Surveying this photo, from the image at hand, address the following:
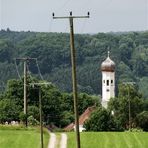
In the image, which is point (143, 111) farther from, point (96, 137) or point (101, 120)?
point (96, 137)

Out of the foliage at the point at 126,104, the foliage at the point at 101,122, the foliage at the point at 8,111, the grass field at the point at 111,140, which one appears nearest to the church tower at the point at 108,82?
the foliage at the point at 126,104

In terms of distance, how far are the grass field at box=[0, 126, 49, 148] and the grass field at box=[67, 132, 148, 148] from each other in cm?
297

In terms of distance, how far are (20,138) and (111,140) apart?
8199mm

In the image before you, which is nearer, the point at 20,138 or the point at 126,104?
the point at 20,138

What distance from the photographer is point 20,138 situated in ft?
224

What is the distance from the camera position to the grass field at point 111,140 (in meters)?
65.3

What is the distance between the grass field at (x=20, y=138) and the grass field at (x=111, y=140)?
2.97m

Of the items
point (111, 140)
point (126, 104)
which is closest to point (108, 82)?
point (126, 104)

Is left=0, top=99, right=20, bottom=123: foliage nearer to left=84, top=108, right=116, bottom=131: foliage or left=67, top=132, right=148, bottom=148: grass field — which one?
left=84, top=108, right=116, bottom=131: foliage

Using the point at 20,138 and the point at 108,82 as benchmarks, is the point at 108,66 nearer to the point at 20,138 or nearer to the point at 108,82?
the point at 108,82

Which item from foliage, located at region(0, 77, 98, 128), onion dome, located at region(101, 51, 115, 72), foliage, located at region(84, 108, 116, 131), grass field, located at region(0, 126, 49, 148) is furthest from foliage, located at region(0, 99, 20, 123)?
onion dome, located at region(101, 51, 115, 72)

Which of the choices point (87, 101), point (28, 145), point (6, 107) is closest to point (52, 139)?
point (28, 145)

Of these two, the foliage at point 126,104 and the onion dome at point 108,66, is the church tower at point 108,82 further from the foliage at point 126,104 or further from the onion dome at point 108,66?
the foliage at point 126,104

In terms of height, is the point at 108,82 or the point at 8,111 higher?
the point at 8,111
